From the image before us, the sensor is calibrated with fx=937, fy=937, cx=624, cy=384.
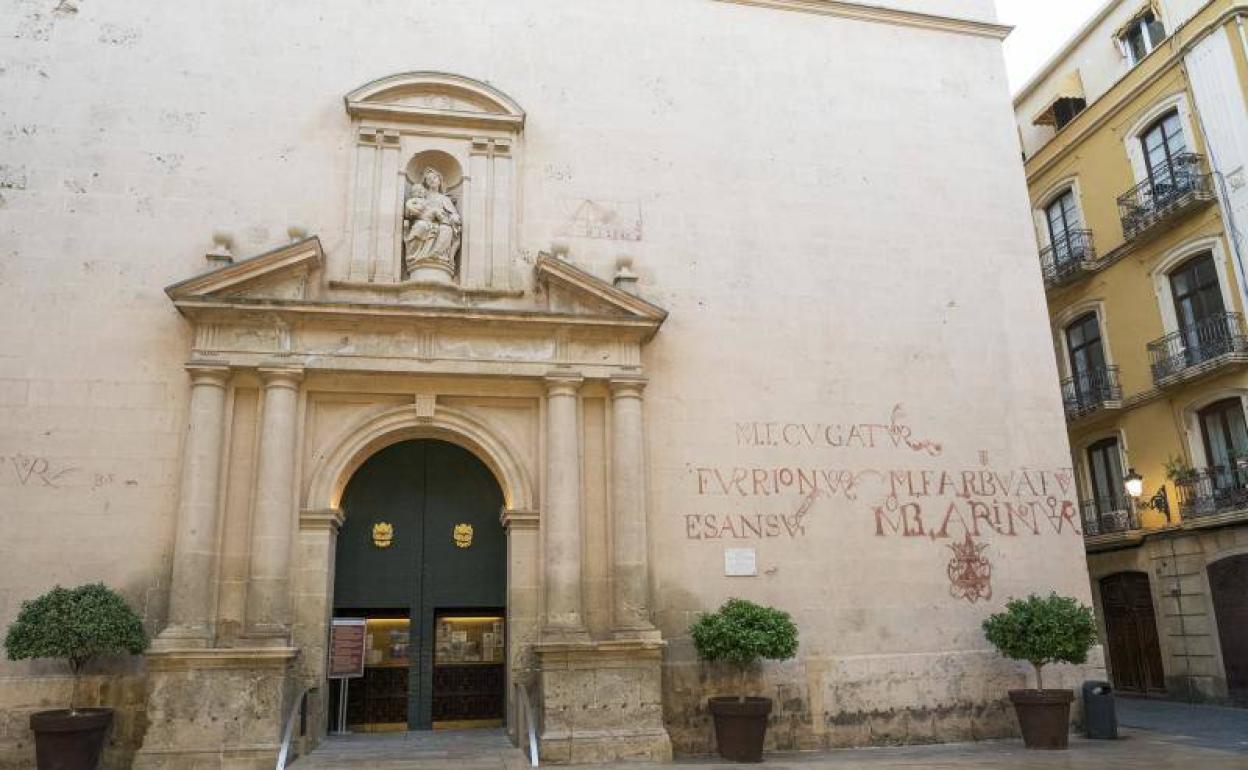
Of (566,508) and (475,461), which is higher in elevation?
(475,461)

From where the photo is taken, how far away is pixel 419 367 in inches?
461

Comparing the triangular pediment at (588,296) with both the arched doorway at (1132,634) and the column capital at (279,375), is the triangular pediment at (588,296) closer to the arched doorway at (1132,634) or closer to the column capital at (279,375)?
the column capital at (279,375)

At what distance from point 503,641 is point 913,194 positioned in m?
9.05

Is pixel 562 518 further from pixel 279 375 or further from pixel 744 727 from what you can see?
pixel 279 375

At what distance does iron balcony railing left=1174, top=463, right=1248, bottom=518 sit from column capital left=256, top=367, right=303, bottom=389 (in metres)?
16.7

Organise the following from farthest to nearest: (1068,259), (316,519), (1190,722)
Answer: (1068,259)
(1190,722)
(316,519)

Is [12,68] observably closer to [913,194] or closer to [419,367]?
[419,367]

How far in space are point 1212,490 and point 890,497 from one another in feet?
31.2

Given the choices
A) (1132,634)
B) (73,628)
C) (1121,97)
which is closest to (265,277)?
(73,628)

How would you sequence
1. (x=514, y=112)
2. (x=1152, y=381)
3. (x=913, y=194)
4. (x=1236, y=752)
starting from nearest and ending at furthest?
(x=1236, y=752)
(x=514, y=112)
(x=913, y=194)
(x=1152, y=381)

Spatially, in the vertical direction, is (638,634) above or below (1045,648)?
above

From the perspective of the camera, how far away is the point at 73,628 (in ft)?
31.9

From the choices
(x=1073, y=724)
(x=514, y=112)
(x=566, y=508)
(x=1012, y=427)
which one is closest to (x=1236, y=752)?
(x=1073, y=724)

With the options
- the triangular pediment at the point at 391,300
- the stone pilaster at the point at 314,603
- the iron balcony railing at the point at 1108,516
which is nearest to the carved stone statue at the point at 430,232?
the triangular pediment at the point at 391,300
